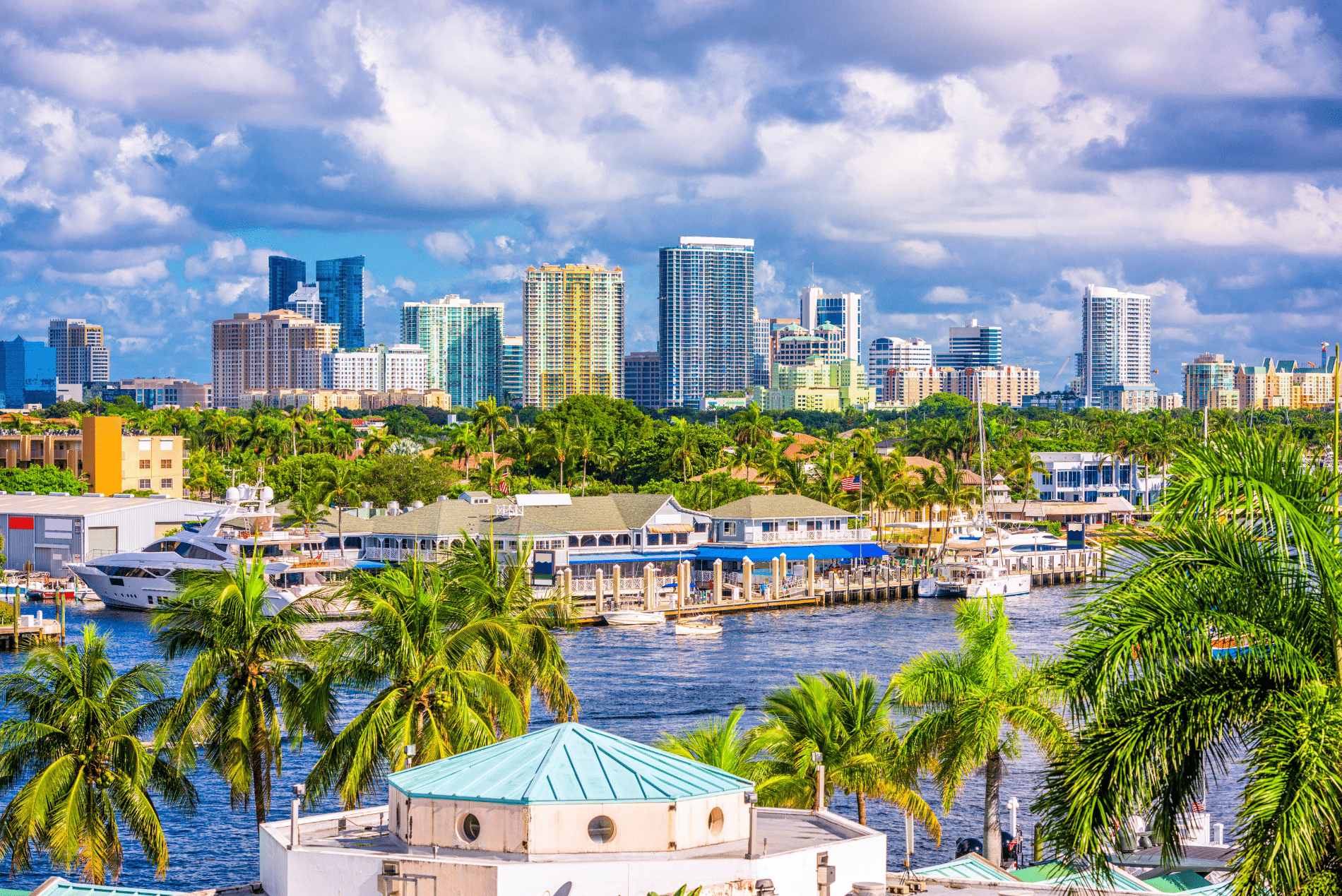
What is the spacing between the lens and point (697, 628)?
78.6 metres

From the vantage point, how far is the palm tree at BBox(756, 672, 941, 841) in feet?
89.7

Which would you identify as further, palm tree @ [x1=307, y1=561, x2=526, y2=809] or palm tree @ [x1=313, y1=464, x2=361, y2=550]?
palm tree @ [x1=313, y1=464, x2=361, y2=550]

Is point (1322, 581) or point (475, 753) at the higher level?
point (1322, 581)

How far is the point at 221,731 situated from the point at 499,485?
92.0 m

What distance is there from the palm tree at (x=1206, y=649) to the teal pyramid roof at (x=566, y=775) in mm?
6529

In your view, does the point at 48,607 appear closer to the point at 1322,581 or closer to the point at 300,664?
the point at 300,664

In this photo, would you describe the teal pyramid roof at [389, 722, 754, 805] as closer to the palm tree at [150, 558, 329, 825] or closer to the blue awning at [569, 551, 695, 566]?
the palm tree at [150, 558, 329, 825]

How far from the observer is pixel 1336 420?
14234 millimetres

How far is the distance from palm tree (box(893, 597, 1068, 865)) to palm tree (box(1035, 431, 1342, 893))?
1241 centimetres

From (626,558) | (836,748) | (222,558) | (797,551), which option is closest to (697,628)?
(626,558)

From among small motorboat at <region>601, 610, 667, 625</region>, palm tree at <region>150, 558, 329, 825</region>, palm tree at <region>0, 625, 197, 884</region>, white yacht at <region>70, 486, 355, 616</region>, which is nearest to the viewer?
palm tree at <region>0, 625, 197, 884</region>

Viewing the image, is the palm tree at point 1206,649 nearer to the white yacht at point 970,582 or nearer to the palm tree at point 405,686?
the palm tree at point 405,686

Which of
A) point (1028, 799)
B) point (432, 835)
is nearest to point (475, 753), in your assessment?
point (432, 835)

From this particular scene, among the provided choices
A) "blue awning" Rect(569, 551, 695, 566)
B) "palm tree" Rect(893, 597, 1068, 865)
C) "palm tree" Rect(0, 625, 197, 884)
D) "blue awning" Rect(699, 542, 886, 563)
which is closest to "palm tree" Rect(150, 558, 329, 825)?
"palm tree" Rect(0, 625, 197, 884)
